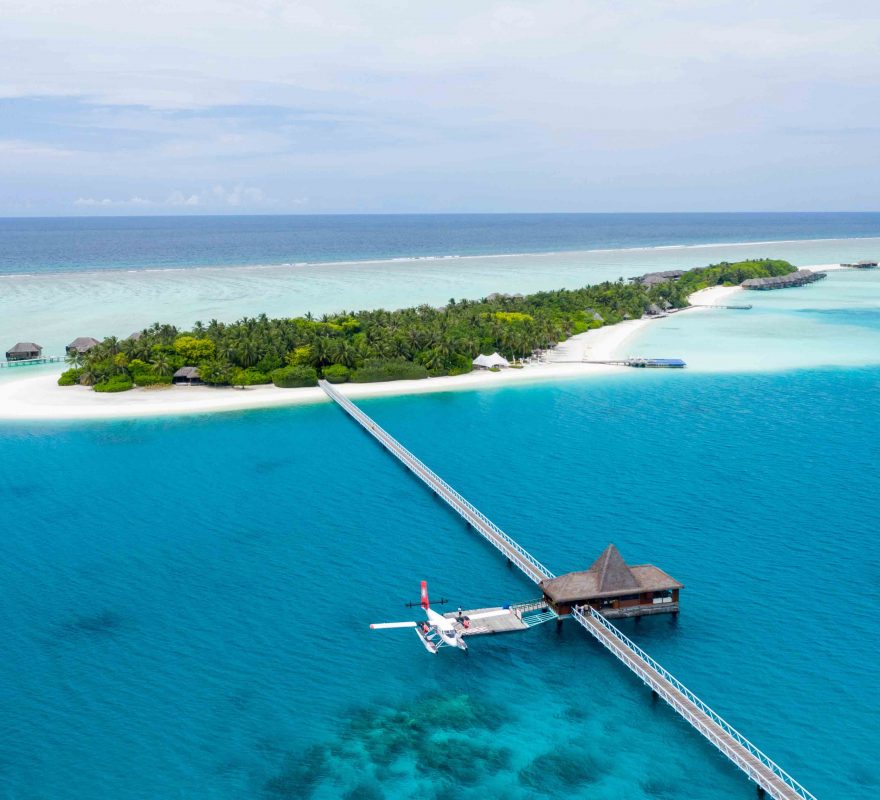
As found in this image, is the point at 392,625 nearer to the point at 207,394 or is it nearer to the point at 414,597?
the point at 414,597

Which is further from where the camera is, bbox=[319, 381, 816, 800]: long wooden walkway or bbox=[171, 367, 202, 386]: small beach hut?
bbox=[171, 367, 202, 386]: small beach hut

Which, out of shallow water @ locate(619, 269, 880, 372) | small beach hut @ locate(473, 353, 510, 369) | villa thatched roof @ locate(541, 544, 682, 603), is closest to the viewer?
villa thatched roof @ locate(541, 544, 682, 603)

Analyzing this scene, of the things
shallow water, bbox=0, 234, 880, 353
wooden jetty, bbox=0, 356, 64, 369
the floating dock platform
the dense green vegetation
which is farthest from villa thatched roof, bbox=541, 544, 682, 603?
shallow water, bbox=0, 234, 880, 353

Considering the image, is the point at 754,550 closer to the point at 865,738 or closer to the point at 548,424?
the point at 865,738

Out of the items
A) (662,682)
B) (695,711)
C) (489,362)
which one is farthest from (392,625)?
(489,362)

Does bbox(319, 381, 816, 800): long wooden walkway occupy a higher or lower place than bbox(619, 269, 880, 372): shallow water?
lower

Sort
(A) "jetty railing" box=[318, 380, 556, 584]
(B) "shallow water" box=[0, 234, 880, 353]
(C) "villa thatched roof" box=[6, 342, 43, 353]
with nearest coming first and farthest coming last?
(A) "jetty railing" box=[318, 380, 556, 584] → (C) "villa thatched roof" box=[6, 342, 43, 353] → (B) "shallow water" box=[0, 234, 880, 353]

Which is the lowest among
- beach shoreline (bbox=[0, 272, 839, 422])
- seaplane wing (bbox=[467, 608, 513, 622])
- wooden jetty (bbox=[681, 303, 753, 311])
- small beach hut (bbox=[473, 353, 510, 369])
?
seaplane wing (bbox=[467, 608, 513, 622])

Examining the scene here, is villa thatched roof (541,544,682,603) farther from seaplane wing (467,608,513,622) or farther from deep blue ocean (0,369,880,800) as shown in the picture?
seaplane wing (467,608,513,622)
